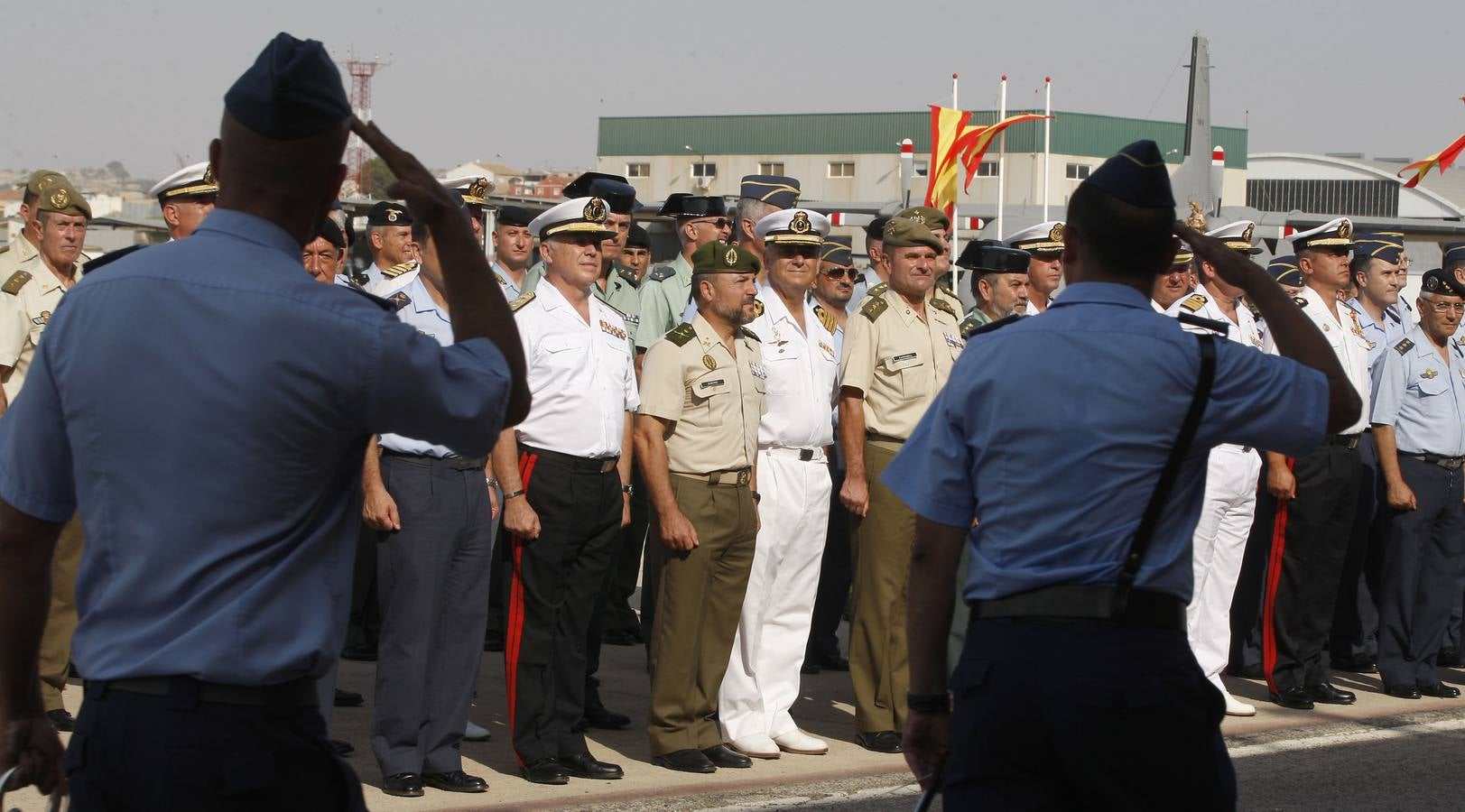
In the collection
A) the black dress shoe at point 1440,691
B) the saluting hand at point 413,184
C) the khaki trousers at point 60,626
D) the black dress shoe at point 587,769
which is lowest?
the black dress shoe at point 1440,691

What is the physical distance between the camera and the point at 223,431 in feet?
8.05

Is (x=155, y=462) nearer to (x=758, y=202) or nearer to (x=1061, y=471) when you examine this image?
(x=1061, y=471)

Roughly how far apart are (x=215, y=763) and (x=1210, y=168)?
117 feet

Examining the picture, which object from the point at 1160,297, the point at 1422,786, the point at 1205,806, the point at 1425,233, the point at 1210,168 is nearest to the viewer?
the point at 1205,806

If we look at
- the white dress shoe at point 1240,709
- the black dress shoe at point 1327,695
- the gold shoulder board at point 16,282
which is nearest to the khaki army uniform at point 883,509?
the white dress shoe at point 1240,709

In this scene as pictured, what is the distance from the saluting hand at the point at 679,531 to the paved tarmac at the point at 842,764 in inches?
37.8

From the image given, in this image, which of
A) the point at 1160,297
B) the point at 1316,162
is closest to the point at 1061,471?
the point at 1160,297

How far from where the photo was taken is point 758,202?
965 centimetres

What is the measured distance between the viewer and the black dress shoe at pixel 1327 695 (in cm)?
870

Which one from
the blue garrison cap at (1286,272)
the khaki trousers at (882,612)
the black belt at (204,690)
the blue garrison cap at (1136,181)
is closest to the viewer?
the black belt at (204,690)

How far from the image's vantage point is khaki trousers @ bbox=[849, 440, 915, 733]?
7297 millimetres

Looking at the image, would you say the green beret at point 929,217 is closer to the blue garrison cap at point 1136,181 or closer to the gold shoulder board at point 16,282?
the gold shoulder board at point 16,282

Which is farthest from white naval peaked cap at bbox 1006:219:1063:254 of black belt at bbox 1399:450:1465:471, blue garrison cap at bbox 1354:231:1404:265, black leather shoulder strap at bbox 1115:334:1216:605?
black leather shoulder strap at bbox 1115:334:1216:605

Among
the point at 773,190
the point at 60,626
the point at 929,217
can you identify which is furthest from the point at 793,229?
the point at 60,626
